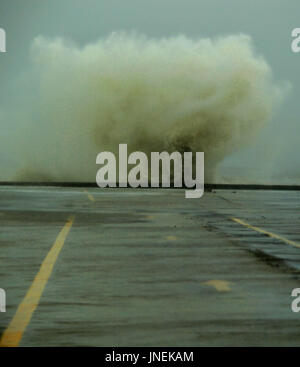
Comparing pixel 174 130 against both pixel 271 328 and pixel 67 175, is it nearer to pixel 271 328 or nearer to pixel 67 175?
pixel 67 175

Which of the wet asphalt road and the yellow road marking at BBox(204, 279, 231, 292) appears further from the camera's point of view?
the yellow road marking at BBox(204, 279, 231, 292)

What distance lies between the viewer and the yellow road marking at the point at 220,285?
15.2m

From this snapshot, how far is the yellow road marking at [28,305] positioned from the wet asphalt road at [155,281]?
3.2 inches

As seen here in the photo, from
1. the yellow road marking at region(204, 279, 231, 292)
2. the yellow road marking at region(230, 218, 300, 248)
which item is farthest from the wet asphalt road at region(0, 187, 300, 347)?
the yellow road marking at region(230, 218, 300, 248)

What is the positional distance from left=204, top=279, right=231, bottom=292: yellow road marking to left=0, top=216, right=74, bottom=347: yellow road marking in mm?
2053

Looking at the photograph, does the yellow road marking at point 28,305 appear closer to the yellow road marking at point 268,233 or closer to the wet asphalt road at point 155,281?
the wet asphalt road at point 155,281

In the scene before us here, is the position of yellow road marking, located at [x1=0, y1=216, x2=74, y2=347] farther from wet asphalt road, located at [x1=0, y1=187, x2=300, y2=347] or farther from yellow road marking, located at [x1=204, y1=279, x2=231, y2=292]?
yellow road marking, located at [x1=204, y1=279, x2=231, y2=292]

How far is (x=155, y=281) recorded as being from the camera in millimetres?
16250

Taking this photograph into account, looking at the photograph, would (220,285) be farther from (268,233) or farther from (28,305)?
(268,233)

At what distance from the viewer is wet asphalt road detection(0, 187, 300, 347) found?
11594mm

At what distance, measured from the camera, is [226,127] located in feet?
323

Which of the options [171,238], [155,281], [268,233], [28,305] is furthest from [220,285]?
[268,233]

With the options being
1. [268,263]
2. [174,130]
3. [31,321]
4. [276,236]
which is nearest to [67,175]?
[174,130]

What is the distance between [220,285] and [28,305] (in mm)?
2970
